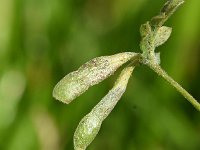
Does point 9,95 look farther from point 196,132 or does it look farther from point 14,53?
point 196,132

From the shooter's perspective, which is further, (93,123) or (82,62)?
(82,62)

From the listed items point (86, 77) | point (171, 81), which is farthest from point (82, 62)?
point (171, 81)

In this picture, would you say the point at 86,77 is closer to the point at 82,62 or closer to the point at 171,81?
the point at 171,81

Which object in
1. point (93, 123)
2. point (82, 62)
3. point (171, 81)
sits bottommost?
point (82, 62)

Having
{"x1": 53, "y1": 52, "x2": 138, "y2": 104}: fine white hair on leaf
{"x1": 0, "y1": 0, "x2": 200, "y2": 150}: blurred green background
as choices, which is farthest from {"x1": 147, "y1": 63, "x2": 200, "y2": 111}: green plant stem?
{"x1": 0, "y1": 0, "x2": 200, "y2": 150}: blurred green background

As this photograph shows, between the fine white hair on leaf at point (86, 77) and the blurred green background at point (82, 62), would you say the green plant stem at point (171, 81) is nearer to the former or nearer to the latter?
the fine white hair on leaf at point (86, 77)

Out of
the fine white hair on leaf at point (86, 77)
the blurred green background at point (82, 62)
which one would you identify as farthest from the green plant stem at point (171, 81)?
the blurred green background at point (82, 62)

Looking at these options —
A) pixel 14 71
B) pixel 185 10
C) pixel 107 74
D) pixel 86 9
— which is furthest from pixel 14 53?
pixel 107 74

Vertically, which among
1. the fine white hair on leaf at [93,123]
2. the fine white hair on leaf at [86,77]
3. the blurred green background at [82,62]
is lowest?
the blurred green background at [82,62]
